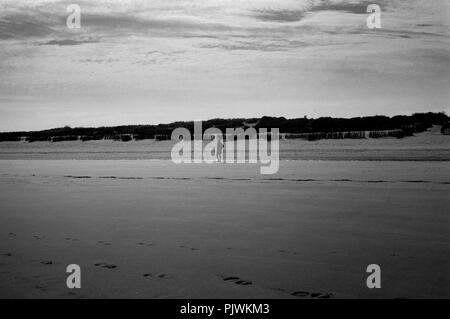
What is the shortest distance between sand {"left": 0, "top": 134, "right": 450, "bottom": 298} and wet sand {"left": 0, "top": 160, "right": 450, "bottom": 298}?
0.01m

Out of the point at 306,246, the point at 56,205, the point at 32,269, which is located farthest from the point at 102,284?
the point at 56,205

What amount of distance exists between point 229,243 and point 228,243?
0.04 feet

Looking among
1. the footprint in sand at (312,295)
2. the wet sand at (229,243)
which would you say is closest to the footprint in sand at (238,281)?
the wet sand at (229,243)

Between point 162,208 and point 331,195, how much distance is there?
324 centimetres

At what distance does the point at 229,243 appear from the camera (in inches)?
186

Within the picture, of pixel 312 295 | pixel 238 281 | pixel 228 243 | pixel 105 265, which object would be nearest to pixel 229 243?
pixel 228 243

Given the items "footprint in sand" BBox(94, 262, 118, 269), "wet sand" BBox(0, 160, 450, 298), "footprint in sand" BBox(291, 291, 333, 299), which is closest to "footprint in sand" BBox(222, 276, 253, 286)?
"wet sand" BBox(0, 160, 450, 298)

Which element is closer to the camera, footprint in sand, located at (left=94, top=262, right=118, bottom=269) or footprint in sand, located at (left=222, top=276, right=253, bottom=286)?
footprint in sand, located at (left=222, top=276, right=253, bottom=286)

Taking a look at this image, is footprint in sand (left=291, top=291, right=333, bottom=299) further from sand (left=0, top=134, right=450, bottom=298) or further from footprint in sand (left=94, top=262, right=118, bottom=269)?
footprint in sand (left=94, top=262, right=118, bottom=269)

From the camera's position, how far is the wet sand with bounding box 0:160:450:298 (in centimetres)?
341

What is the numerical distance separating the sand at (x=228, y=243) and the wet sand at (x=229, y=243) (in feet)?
0.04
